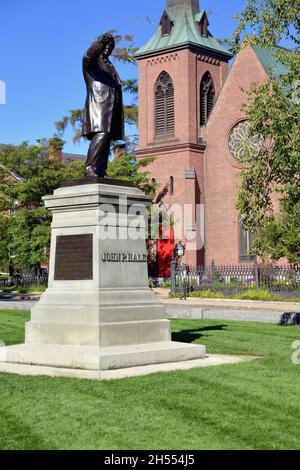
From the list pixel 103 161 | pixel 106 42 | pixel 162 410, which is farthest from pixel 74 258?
pixel 162 410

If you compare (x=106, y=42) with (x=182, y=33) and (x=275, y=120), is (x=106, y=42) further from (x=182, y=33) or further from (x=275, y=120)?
(x=182, y=33)

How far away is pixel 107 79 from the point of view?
12.5 metres

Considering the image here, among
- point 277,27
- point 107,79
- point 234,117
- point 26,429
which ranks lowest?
point 26,429

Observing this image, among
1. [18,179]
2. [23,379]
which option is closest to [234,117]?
[18,179]

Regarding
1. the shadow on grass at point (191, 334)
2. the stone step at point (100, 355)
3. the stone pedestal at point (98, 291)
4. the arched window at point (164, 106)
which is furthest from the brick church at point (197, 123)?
the stone step at point (100, 355)

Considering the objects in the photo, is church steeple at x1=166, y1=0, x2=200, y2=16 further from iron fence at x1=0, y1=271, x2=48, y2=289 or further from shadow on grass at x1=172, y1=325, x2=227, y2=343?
shadow on grass at x1=172, y1=325, x2=227, y2=343

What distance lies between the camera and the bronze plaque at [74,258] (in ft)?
37.3

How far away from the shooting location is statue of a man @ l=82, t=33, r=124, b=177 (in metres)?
12.3

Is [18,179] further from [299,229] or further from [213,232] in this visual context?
[299,229]

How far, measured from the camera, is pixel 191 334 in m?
15.2

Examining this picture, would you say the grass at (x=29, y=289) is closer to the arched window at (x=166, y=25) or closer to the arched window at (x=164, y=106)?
the arched window at (x=164, y=106)

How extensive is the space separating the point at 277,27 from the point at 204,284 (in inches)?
957

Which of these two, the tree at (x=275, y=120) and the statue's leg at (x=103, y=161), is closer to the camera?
the statue's leg at (x=103, y=161)

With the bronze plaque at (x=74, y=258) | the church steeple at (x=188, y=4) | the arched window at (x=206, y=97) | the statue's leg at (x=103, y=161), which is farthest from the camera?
the church steeple at (x=188, y=4)
